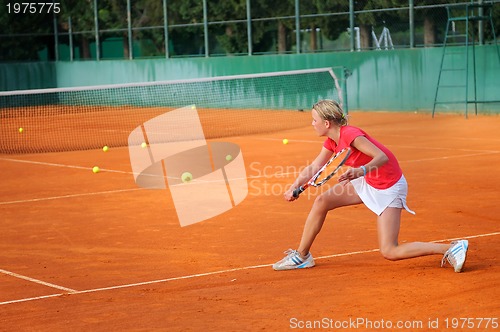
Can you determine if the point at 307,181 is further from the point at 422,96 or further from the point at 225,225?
the point at 422,96

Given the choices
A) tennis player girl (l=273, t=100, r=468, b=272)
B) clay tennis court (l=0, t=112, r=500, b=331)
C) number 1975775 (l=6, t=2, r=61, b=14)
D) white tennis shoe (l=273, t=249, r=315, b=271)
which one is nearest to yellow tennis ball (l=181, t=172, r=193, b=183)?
clay tennis court (l=0, t=112, r=500, b=331)

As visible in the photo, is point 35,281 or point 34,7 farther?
point 34,7

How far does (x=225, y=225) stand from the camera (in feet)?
28.3

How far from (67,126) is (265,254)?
1592 centimetres

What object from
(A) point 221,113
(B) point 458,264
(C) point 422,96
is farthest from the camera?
(A) point 221,113

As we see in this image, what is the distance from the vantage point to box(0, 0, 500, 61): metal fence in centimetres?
2164

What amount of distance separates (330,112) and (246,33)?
20529 mm

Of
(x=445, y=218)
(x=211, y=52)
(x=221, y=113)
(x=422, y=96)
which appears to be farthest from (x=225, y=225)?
(x=211, y=52)

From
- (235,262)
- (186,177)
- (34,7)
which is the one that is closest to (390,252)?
(235,262)

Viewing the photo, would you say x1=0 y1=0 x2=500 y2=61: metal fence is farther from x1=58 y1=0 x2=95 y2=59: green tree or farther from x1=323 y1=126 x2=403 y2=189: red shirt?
x1=323 y1=126 x2=403 y2=189: red shirt

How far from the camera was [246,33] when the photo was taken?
26.6m

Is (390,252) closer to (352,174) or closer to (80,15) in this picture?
(352,174)

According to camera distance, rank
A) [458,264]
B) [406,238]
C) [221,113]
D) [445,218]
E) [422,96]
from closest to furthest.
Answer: [458,264], [406,238], [445,218], [422,96], [221,113]

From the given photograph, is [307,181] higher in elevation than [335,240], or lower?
higher
